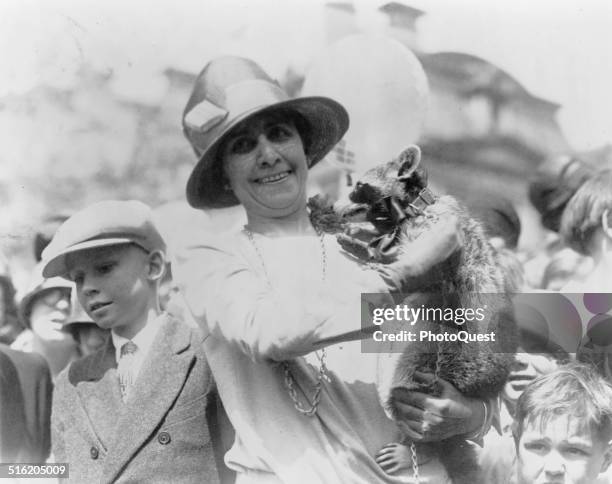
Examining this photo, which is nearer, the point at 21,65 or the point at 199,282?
the point at 199,282

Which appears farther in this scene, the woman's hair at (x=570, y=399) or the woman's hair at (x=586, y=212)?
the woman's hair at (x=586, y=212)

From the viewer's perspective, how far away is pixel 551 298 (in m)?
3.23

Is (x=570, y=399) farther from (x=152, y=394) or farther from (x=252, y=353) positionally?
(x=152, y=394)

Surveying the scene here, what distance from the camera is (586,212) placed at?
3311 mm

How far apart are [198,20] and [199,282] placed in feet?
3.05

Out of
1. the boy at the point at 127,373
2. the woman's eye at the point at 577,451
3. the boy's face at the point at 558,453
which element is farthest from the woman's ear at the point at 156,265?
the woman's eye at the point at 577,451

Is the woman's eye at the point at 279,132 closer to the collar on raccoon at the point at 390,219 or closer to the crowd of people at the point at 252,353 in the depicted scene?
the crowd of people at the point at 252,353

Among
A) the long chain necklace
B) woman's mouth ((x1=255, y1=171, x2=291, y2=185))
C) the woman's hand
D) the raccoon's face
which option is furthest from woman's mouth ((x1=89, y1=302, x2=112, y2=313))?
the woman's hand

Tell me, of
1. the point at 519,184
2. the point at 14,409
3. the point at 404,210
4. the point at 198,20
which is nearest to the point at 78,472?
the point at 14,409

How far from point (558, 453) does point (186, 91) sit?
172cm

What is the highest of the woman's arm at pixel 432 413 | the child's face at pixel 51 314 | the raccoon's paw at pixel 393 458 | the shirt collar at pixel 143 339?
the child's face at pixel 51 314

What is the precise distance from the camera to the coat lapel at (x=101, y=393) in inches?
119

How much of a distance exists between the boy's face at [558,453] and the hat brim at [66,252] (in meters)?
1.45

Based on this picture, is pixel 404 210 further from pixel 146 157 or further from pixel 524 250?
pixel 146 157
